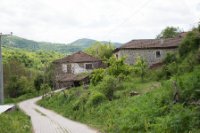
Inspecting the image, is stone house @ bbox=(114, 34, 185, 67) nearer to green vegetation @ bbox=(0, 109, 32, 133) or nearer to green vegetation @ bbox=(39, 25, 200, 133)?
green vegetation @ bbox=(39, 25, 200, 133)

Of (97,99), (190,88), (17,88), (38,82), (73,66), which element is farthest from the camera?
(38,82)

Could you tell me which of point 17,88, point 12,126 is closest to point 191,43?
point 12,126

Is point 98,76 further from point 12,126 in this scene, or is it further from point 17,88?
point 17,88

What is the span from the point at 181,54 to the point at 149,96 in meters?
12.4

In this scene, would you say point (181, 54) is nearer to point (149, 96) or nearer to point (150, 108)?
point (149, 96)

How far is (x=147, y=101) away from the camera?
81.0 ft

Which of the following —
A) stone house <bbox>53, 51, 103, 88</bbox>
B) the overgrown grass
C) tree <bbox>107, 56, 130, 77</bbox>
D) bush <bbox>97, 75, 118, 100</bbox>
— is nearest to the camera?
the overgrown grass

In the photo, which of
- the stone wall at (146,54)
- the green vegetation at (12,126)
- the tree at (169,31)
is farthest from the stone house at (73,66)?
the green vegetation at (12,126)

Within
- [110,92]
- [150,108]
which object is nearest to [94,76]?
[110,92]

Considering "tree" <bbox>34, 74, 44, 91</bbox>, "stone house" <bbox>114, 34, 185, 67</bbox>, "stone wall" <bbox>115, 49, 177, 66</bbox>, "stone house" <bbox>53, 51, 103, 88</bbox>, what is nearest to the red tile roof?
"stone house" <bbox>53, 51, 103, 88</bbox>

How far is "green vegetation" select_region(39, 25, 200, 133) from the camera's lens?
1911cm

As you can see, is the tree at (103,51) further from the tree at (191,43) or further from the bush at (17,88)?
the tree at (191,43)

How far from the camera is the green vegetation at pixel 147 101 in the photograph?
19.1 meters

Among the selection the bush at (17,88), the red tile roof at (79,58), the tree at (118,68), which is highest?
the red tile roof at (79,58)
